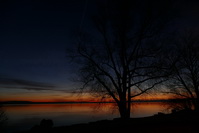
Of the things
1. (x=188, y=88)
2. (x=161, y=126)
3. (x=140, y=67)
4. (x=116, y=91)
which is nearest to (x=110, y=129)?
(x=161, y=126)

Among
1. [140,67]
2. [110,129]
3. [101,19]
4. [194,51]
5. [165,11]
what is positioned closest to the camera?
[110,129]

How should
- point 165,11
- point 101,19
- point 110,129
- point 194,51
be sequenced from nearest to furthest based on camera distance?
point 110,129 → point 165,11 → point 101,19 → point 194,51

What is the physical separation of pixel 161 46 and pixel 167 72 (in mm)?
2019

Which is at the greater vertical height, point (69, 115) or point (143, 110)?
point (143, 110)

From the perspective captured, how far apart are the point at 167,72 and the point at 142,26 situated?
156 inches

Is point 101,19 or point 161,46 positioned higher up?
point 101,19

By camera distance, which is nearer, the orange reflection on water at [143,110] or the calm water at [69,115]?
the orange reflection on water at [143,110]

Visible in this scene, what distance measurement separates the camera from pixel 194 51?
48.6 feet

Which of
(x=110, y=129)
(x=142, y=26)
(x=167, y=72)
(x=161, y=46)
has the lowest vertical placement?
(x=110, y=129)

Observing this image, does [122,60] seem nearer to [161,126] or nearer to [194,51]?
[161,126]

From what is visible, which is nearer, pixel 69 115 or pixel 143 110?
pixel 69 115

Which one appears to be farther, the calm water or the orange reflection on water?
the calm water

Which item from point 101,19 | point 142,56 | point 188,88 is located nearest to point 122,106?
point 142,56

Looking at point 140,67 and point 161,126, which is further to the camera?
point 140,67
